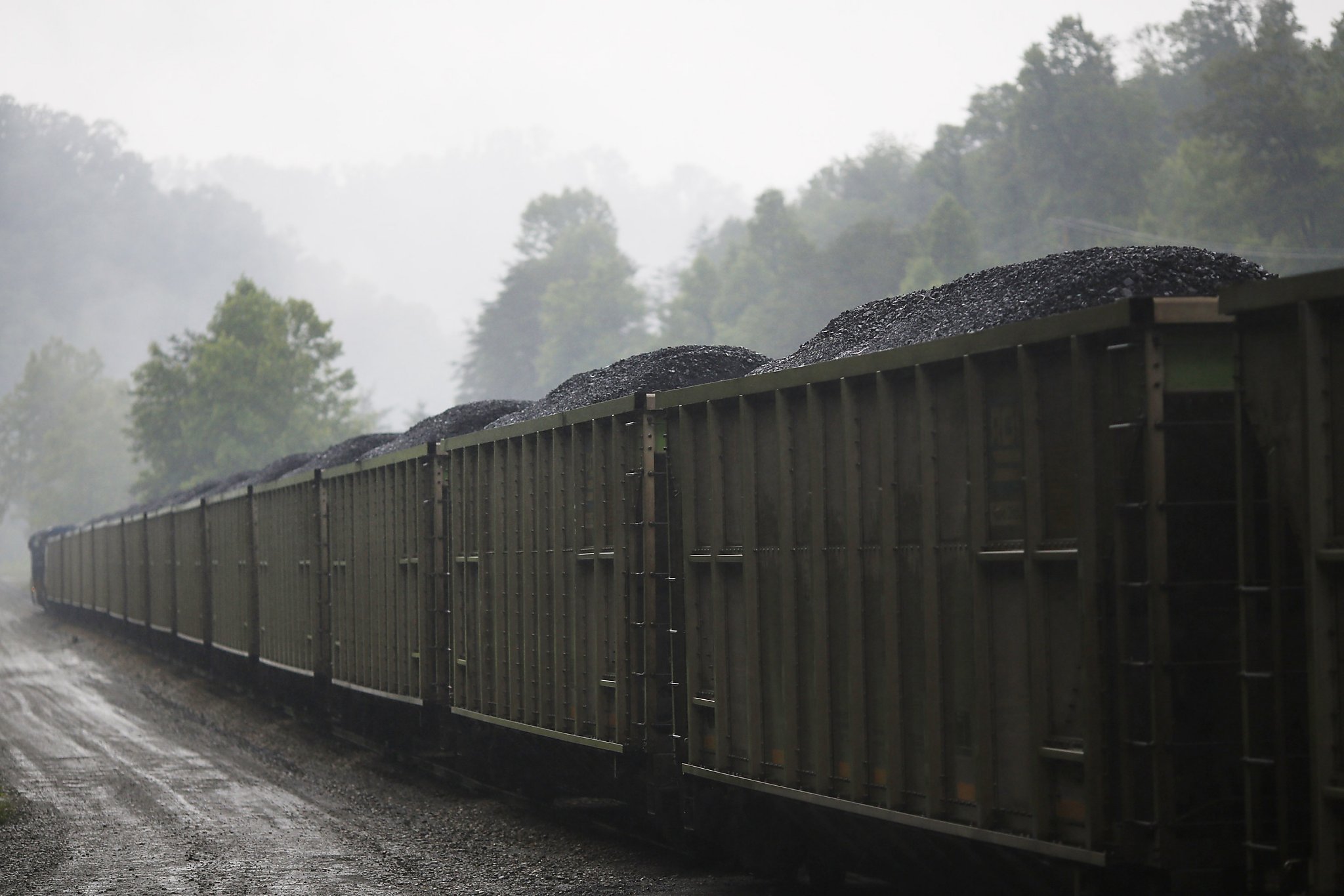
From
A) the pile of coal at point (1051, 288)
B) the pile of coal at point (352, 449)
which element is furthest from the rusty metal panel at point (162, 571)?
the pile of coal at point (1051, 288)

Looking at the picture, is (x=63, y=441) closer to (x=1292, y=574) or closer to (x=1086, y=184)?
(x=1086, y=184)

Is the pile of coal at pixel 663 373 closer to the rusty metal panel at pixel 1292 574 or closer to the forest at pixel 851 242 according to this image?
A: the rusty metal panel at pixel 1292 574

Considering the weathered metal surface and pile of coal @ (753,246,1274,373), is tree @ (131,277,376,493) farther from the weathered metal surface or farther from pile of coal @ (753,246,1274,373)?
pile of coal @ (753,246,1274,373)

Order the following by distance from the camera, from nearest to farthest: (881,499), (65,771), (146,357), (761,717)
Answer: (881,499) → (761,717) → (65,771) → (146,357)

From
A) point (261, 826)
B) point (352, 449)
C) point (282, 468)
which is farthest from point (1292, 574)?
point (282, 468)

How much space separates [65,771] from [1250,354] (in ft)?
51.6

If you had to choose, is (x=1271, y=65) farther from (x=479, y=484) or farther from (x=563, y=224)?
(x=563, y=224)

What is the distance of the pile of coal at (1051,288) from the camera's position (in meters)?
7.41

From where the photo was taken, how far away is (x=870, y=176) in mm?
129125

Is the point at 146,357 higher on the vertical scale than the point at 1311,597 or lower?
higher

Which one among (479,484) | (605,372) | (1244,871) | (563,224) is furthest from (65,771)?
(563,224)

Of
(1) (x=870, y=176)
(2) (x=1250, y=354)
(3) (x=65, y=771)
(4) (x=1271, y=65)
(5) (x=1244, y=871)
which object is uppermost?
(1) (x=870, y=176)

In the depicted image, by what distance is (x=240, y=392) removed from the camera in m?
76.6

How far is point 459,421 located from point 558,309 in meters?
107
